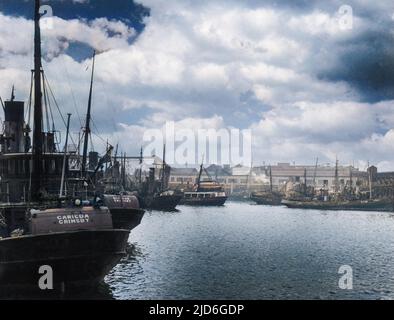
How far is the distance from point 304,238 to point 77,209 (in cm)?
3445

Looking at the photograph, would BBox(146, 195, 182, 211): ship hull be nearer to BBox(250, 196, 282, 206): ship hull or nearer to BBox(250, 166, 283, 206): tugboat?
BBox(250, 196, 282, 206): ship hull

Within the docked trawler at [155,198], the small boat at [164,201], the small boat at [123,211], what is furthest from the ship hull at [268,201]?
the small boat at [123,211]

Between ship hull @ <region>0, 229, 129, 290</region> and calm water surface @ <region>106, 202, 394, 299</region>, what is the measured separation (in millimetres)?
2718

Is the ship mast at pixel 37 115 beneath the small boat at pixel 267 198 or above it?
above

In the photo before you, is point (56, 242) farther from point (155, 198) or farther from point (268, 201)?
point (268, 201)

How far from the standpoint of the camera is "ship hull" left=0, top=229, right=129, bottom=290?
785 inches

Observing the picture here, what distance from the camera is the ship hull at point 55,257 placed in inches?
785

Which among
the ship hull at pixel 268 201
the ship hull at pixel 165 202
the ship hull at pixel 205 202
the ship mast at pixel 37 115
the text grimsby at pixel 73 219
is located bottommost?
the ship hull at pixel 268 201

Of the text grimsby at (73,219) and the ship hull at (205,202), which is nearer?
the text grimsby at (73,219)

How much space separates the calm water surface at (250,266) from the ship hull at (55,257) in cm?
272

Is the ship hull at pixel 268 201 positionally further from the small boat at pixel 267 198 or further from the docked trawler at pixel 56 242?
the docked trawler at pixel 56 242

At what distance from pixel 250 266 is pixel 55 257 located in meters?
15.8

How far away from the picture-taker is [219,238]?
160 feet

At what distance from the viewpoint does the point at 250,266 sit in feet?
104
